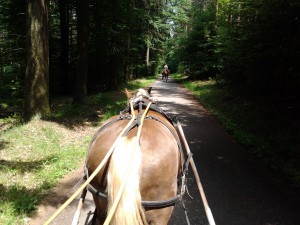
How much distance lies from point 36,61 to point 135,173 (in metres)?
7.39

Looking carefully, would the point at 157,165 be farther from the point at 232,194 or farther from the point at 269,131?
the point at 269,131

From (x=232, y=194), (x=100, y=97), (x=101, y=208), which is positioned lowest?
(x=232, y=194)

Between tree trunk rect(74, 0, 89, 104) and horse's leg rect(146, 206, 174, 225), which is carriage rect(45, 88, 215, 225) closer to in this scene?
horse's leg rect(146, 206, 174, 225)

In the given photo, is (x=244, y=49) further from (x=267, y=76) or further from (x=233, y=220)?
(x=233, y=220)

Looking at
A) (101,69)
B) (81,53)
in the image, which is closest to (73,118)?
(81,53)

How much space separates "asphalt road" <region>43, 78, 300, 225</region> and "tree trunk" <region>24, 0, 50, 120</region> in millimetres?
4722

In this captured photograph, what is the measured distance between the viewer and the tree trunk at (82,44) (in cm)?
1238

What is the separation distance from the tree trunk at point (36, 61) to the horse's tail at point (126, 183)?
7081mm

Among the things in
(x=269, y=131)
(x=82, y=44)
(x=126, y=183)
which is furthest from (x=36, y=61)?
(x=269, y=131)

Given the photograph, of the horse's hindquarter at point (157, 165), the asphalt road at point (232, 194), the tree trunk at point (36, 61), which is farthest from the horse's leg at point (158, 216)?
the tree trunk at point (36, 61)

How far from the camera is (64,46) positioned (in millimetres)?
17141

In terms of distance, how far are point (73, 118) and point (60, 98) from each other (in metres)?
6.76

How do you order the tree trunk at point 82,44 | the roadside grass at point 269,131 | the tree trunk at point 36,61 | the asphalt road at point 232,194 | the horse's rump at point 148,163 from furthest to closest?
1. the tree trunk at point 82,44
2. the tree trunk at point 36,61
3. the roadside grass at point 269,131
4. the asphalt road at point 232,194
5. the horse's rump at point 148,163

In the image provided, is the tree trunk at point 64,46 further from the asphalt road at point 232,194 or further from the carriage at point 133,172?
the carriage at point 133,172
